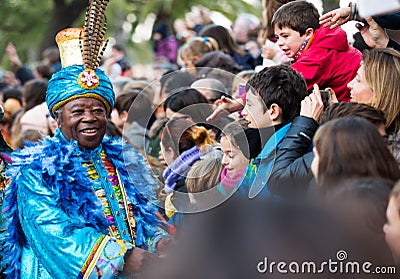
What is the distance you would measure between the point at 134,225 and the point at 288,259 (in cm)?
226

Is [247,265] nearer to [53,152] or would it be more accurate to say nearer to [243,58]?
[53,152]

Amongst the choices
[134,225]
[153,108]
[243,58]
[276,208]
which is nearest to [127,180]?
[134,225]

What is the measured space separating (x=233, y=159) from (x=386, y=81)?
0.83 meters

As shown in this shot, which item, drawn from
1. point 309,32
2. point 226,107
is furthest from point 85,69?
point 309,32

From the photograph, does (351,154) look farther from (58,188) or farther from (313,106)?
(58,188)

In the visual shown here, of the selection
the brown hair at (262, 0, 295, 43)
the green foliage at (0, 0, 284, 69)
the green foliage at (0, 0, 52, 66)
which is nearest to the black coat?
the brown hair at (262, 0, 295, 43)

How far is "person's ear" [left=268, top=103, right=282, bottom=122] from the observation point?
4.29 metres

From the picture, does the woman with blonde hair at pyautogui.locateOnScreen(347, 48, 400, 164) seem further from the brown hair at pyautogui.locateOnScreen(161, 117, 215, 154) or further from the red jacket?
the brown hair at pyautogui.locateOnScreen(161, 117, 215, 154)

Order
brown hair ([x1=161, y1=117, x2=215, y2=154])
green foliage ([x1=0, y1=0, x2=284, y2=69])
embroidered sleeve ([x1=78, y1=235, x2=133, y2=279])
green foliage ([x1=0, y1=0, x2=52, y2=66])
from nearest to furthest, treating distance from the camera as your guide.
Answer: embroidered sleeve ([x1=78, y1=235, x2=133, y2=279]) → brown hair ([x1=161, y1=117, x2=215, y2=154]) → green foliage ([x1=0, y1=0, x2=284, y2=69]) → green foliage ([x1=0, y1=0, x2=52, y2=66])

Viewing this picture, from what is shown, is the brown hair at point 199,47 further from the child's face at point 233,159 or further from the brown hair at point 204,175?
the child's face at point 233,159

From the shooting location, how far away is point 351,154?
311 cm

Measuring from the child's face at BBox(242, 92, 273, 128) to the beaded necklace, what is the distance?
0.94 metres

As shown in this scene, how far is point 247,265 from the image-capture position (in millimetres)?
2701

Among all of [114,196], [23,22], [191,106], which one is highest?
[191,106]
